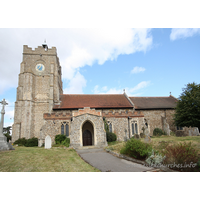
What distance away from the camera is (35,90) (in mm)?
26719

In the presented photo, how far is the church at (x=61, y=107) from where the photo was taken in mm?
19734

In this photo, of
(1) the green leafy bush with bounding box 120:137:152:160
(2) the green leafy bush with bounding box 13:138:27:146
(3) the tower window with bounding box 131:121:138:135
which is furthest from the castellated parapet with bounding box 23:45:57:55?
(1) the green leafy bush with bounding box 120:137:152:160

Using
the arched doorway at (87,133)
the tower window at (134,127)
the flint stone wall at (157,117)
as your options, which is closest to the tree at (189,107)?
the flint stone wall at (157,117)

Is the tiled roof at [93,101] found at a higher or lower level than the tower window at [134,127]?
higher

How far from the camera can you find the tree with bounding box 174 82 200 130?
18.6 metres

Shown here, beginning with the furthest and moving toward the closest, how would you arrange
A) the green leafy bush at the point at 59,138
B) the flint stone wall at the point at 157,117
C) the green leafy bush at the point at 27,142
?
the flint stone wall at the point at 157,117 → the green leafy bush at the point at 27,142 → the green leafy bush at the point at 59,138

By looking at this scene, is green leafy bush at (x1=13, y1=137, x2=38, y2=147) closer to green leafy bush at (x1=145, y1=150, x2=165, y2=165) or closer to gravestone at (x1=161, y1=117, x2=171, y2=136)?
green leafy bush at (x1=145, y1=150, x2=165, y2=165)

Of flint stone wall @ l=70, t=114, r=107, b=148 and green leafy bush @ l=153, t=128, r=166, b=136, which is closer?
flint stone wall @ l=70, t=114, r=107, b=148

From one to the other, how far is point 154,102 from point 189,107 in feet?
26.9

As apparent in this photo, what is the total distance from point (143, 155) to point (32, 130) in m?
22.3

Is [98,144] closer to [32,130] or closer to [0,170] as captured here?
[0,170]

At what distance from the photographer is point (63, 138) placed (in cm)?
1803

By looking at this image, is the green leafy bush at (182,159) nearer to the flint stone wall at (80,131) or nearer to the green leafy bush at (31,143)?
the flint stone wall at (80,131)

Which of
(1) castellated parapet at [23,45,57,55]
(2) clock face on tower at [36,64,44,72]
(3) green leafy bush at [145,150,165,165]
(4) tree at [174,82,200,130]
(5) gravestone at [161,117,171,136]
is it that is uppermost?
(1) castellated parapet at [23,45,57,55]
